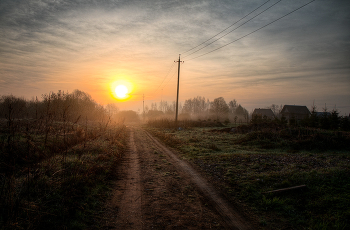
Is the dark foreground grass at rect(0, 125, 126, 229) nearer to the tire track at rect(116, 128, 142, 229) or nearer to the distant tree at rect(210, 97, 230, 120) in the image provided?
the tire track at rect(116, 128, 142, 229)

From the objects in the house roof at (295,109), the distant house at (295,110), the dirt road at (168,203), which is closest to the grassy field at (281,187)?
the dirt road at (168,203)

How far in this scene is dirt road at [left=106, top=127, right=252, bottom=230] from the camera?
4.10 m

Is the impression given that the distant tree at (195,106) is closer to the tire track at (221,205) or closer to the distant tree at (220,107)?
the distant tree at (220,107)

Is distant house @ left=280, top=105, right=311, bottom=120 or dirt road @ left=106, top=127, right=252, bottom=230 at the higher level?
distant house @ left=280, top=105, right=311, bottom=120

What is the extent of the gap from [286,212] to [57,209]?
5.78m

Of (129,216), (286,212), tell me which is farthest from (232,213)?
(129,216)

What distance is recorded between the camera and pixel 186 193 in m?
5.76

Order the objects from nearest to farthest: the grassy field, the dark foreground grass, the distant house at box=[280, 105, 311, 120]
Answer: the dark foreground grass → the grassy field → the distant house at box=[280, 105, 311, 120]

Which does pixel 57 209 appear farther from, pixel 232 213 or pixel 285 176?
pixel 285 176

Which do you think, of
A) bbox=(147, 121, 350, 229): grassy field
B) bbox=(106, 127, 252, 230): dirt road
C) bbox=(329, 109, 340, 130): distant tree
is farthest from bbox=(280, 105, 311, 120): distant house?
bbox=(106, 127, 252, 230): dirt road

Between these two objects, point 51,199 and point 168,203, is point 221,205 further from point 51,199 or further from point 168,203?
point 51,199

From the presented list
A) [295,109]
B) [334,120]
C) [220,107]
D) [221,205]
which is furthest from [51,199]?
[295,109]

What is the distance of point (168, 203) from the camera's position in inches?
198

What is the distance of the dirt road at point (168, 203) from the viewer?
4.10m
